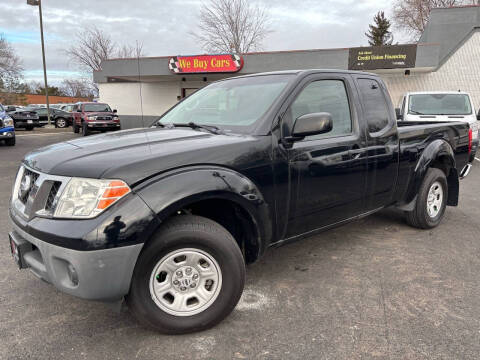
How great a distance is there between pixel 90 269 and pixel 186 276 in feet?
2.05

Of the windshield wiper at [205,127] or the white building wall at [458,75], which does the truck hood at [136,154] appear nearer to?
the windshield wiper at [205,127]

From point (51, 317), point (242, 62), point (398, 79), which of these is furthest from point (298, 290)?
point (398, 79)

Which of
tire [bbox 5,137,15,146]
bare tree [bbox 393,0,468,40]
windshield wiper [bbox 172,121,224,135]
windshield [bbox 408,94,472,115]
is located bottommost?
tire [bbox 5,137,15,146]

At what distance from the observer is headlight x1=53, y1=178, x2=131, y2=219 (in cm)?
→ 207

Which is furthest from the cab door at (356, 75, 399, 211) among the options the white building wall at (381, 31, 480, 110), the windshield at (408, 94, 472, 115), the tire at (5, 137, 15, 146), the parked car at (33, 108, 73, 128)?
the parked car at (33, 108, 73, 128)

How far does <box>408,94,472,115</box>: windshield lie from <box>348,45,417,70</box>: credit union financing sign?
8024mm

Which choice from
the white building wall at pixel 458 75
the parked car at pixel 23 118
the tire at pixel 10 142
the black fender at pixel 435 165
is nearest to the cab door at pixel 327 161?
the black fender at pixel 435 165

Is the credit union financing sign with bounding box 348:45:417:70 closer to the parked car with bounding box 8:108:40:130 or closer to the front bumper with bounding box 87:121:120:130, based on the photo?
the front bumper with bounding box 87:121:120:130

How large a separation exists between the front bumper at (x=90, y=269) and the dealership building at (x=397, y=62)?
16128mm

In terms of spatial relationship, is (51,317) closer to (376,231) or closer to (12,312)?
(12,312)

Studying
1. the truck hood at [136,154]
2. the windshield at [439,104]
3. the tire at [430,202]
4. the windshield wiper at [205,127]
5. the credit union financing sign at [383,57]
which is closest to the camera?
the truck hood at [136,154]

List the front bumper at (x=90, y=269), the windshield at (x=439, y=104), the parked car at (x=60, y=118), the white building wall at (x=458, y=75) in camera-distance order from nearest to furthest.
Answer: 1. the front bumper at (x=90, y=269)
2. the windshield at (x=439, y=104)
3. the white building wall at (x=458, y=75)
4. the parked car at (x=60, y=118)

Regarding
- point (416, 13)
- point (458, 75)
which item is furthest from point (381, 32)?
point (458, 75)

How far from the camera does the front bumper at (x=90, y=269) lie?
79.7 inches
